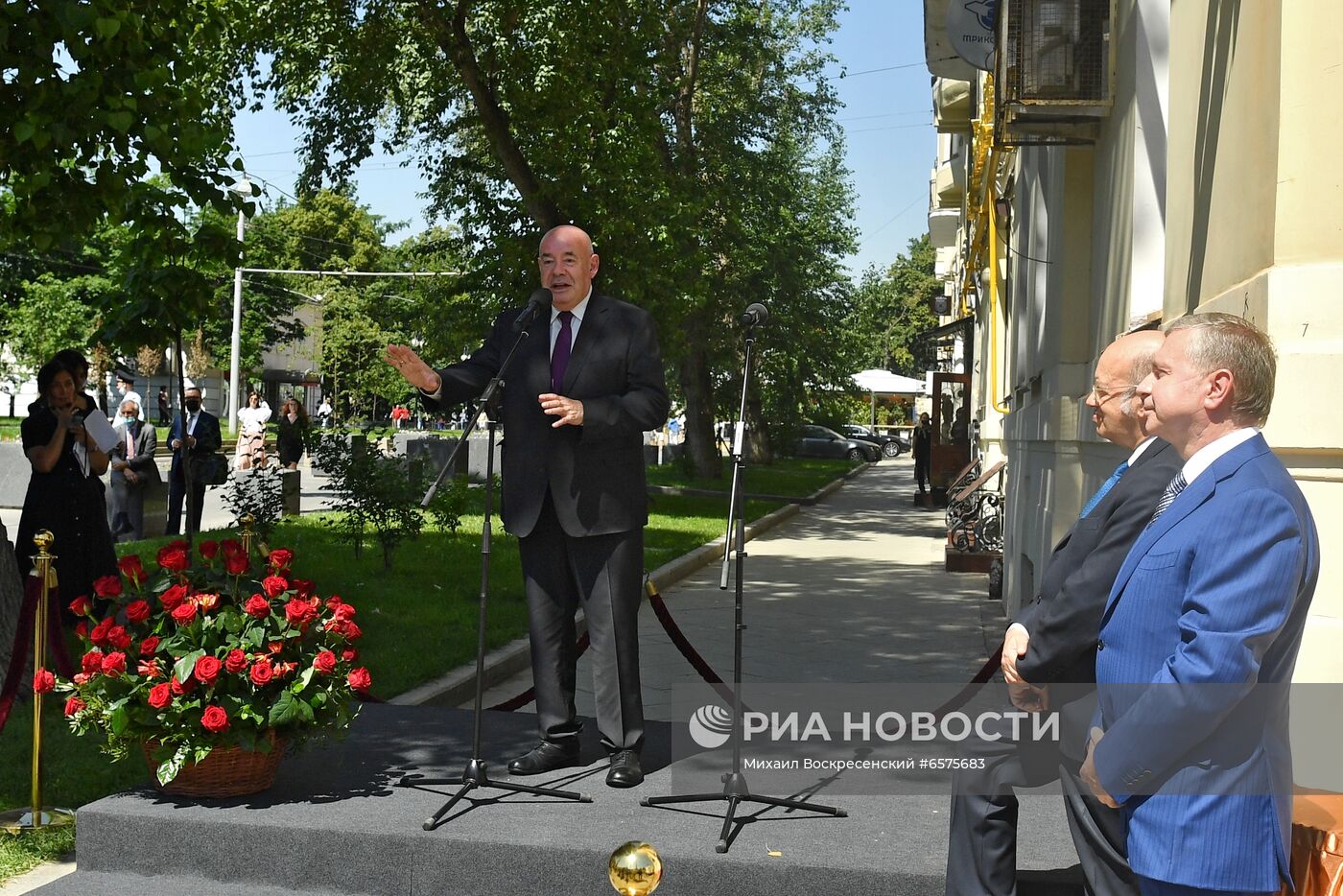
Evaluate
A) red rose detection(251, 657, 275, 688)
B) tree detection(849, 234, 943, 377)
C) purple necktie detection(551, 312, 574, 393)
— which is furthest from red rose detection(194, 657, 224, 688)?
tree detection(849, 234, 943, 377)

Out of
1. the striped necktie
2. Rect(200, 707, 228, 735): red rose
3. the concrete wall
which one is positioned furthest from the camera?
Rect(200, 707, 228, 735): red rose

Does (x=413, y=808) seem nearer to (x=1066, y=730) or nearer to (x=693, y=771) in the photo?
(x=693, y=771)

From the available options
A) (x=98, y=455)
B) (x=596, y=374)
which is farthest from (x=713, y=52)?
(x=596, y=374)

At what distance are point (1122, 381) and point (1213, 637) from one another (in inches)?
30.7

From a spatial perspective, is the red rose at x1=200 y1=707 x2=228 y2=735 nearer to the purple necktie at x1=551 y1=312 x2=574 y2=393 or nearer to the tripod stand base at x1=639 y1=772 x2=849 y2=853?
the tripod stand base at x1=639 y1=772 x2=849 y2=853

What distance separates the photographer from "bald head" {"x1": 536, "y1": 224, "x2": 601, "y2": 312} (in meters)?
5.47

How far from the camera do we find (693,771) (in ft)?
18.7

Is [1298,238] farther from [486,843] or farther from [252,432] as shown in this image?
[252,432]

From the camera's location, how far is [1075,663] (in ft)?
10.3

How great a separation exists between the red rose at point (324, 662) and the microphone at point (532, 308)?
132 centimetres

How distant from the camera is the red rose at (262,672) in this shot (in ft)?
16.5

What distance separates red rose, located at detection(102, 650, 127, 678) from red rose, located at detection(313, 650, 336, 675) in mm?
646

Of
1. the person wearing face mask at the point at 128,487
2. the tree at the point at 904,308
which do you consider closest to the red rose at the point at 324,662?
the person wearing face mask at the point at 128,487

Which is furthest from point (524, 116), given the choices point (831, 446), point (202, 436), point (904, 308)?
point (904, 308)
